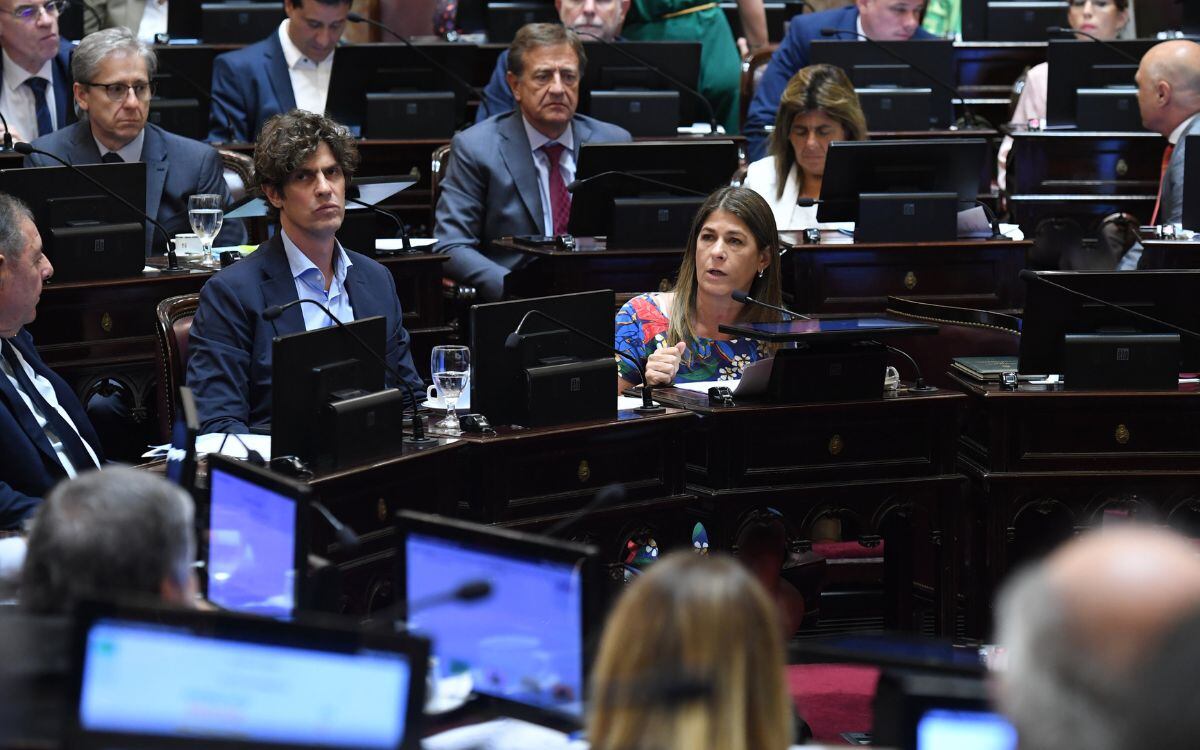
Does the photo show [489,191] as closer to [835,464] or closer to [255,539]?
[835,464]

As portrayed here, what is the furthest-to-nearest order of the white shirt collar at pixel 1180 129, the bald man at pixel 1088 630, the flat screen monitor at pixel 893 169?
the white shirt collar at pixel 1180 129 → the flat screen monitor at pixel 893 169 → the bald man at pixel 1088 630

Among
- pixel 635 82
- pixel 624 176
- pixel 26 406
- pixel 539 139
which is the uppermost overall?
pixel 635 82

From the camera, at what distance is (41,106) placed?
671cm

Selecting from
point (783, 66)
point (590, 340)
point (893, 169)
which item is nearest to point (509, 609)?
point (590, 340)

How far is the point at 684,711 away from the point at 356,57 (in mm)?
5553

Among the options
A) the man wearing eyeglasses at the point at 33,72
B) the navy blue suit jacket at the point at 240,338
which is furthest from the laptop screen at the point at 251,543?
the man wearing eyeglasses at the point at 33,72

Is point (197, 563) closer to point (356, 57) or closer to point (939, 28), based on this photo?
point (356, 57)

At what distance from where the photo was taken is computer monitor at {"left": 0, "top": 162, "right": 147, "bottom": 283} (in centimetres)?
512

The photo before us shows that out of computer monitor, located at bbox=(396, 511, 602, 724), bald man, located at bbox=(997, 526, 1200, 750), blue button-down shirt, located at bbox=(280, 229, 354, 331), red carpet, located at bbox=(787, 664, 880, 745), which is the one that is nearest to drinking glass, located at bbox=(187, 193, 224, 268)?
blue button-down shirt, located at bbox=(280, 229, 354, 331)

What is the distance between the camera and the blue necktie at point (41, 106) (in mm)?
6684

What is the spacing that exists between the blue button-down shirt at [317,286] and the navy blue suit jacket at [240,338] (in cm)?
3

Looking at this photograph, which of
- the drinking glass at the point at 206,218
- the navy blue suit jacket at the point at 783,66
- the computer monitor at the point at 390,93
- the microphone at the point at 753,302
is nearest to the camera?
the microphone at the point at 753,302

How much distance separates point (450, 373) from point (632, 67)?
3426mm

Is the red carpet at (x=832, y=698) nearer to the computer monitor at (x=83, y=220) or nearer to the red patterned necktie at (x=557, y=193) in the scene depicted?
the red patterned necktie at (x=557, y=193)
